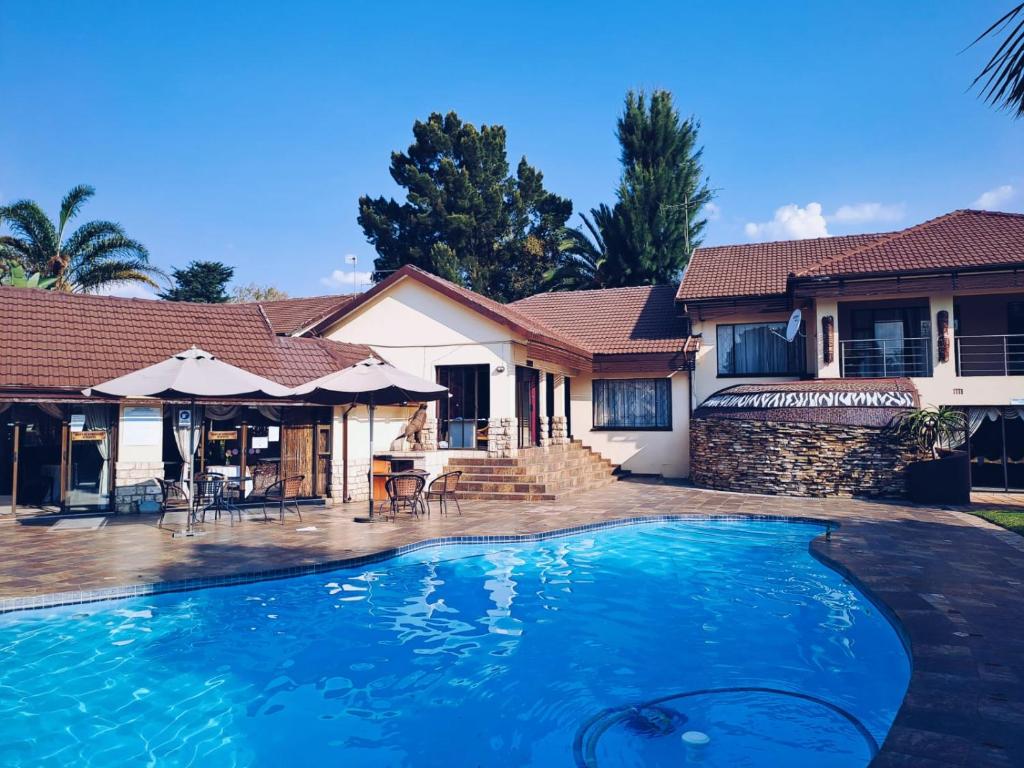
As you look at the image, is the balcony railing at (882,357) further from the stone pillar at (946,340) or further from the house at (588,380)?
the stone pillar at (946,340)

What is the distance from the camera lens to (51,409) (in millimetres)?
13125

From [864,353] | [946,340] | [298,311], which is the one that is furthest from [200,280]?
[946,340]

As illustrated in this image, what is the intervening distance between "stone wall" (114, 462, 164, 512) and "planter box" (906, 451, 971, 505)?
17.0 m

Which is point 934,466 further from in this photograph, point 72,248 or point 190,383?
point 72,248

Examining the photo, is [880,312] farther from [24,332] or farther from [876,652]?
[24,332]

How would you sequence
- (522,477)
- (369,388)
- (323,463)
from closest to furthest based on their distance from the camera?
(369,388), (323,463), (522,477)

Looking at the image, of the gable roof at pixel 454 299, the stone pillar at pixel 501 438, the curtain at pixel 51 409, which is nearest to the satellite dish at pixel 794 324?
the gable roof at pixel 454 299

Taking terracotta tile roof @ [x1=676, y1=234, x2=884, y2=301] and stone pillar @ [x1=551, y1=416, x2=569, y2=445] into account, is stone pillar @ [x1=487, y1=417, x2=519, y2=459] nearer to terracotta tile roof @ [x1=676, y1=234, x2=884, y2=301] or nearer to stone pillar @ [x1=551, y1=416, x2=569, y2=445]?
stone pillar @ [x1=551, y1=416, x2=569, y2=445]

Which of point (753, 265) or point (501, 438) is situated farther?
point (753, 265)

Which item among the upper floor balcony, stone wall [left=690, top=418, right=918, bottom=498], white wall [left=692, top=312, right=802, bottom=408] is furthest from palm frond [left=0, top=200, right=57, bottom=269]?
the upper floor balcony

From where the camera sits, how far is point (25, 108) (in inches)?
656

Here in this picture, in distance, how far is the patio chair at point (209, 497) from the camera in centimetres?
1295

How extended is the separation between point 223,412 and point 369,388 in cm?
422

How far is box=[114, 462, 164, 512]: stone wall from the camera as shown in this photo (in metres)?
13.5
